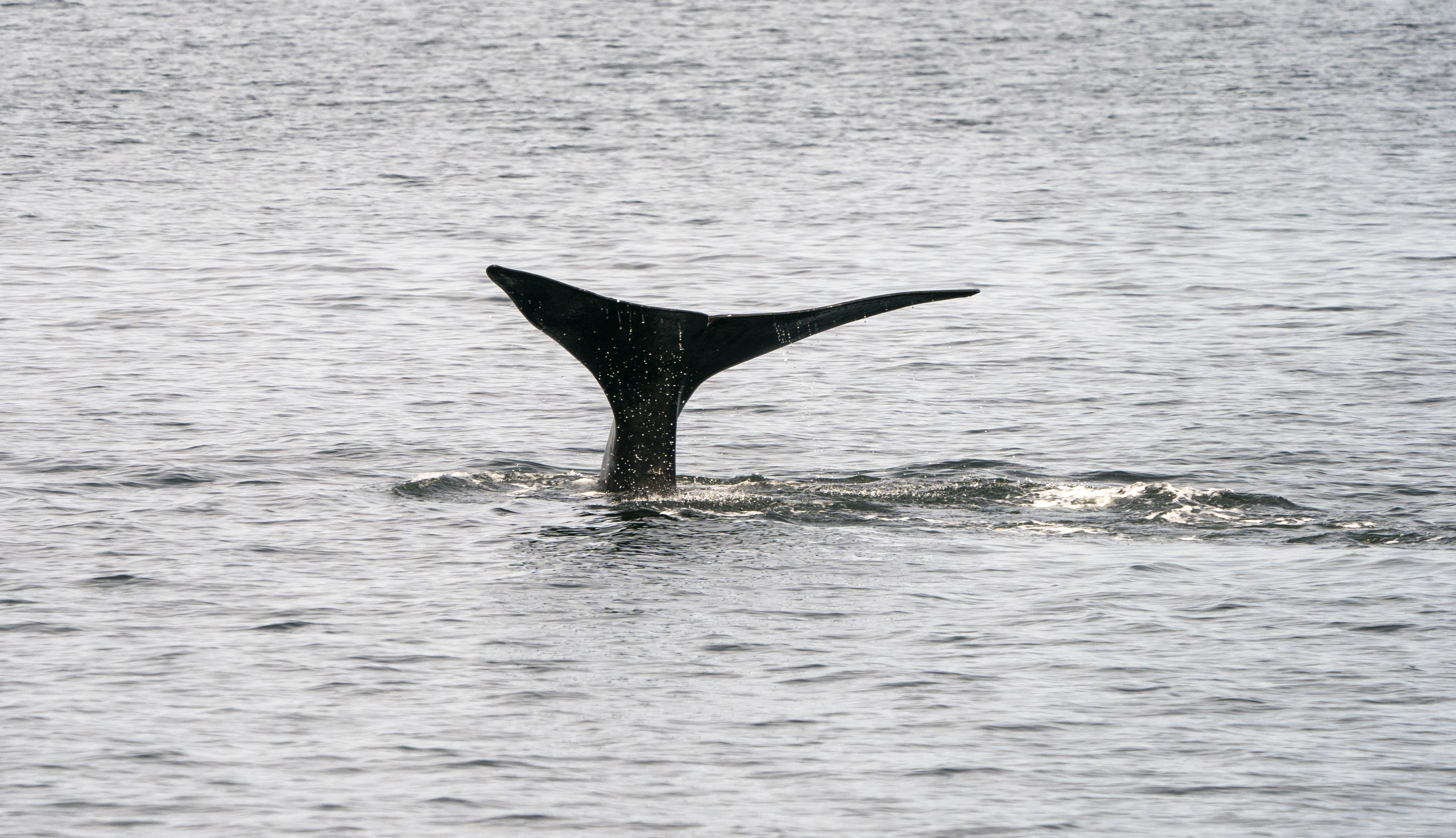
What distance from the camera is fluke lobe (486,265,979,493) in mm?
12672

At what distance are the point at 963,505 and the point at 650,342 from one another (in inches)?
96.8

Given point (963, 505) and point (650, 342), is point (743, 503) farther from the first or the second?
point (963, 505)

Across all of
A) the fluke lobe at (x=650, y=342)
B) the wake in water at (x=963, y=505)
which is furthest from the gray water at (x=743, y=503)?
the fluke lobe at (x=650, y=342)

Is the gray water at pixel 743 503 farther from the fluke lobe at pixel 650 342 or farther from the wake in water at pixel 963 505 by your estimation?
the fluke lobe at pixel 650 342

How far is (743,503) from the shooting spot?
13797 millimetres

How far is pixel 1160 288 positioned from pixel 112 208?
618 inches

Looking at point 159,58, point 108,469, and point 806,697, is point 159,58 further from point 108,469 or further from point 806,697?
point 806,697

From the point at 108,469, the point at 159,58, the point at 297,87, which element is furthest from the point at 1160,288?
the point at 159,58

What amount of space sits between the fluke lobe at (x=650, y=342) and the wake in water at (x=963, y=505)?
0.39 meters

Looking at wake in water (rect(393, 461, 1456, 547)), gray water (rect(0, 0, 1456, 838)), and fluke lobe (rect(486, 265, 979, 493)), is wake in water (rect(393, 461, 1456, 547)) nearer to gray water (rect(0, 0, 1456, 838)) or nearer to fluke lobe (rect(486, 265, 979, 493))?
gray water (rect(0, 0, 1456, 838))

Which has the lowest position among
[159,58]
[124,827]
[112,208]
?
[124,827]

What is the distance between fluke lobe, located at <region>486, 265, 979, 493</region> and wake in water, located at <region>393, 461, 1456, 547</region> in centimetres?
39

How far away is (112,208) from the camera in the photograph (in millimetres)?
30516

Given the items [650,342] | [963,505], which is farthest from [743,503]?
[963,505]
